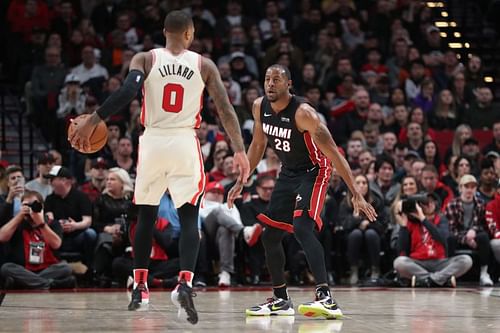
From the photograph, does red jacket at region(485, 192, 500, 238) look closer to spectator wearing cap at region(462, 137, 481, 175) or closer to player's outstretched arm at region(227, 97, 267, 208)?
spectator wearing cap at region(462, 137, 481, 175)

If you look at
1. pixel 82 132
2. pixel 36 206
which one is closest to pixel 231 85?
pixel 36 206

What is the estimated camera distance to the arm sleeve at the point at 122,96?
224 inches

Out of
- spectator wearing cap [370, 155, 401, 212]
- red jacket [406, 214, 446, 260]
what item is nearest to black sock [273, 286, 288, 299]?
red jacket [406, 214, 446, 260]

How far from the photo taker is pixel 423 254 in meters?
10.3

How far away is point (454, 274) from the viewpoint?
10.3m

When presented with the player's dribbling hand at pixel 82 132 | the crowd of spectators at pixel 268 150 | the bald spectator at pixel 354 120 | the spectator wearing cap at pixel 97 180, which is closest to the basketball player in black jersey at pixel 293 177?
the player's dribbling hand at pixel 82 132

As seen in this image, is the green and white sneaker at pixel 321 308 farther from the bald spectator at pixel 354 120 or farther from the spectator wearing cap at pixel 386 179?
the bald spectator at pixel 354 120

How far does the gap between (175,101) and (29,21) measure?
8788mm

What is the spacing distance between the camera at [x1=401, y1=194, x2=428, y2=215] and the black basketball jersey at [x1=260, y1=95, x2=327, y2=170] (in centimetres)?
365

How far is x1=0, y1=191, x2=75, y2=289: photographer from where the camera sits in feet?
31.6

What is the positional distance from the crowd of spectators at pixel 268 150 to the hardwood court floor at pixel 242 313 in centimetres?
112

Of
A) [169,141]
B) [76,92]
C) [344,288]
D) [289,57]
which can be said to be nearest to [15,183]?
[76,92]

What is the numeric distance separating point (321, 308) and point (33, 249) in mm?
4262

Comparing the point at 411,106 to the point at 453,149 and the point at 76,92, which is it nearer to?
the point at 453,149
